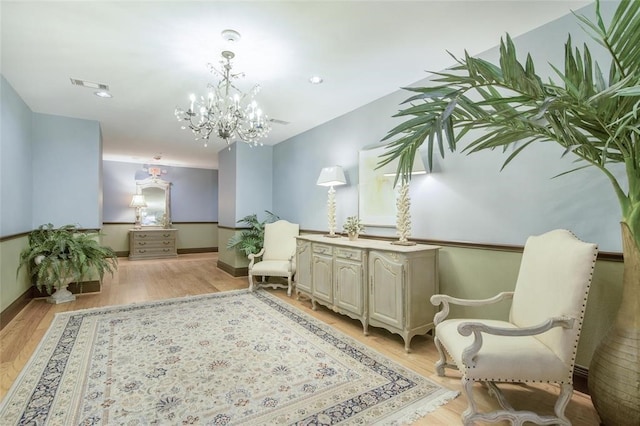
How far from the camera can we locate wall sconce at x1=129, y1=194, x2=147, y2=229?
810cm

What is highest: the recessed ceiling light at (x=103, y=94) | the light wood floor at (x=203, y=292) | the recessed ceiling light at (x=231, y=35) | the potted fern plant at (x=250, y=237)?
the recessed ceiling light at (x=103, y=94)

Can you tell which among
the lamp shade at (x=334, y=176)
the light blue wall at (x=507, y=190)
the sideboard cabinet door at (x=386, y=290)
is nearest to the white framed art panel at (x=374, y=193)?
the light blue wall at (x=507, y=190)

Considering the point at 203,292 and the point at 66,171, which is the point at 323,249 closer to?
the point at 203,292

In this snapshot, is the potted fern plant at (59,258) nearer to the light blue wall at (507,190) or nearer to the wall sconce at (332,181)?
the wall sconce at (332,181)

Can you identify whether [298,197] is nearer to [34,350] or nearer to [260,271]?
[260,271]

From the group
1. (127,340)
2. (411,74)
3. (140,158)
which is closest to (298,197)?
(411,74)

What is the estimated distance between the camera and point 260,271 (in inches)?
175

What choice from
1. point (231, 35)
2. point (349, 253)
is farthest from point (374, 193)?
point (231, 35)

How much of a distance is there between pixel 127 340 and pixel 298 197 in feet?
10.6

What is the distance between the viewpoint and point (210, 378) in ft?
7.05

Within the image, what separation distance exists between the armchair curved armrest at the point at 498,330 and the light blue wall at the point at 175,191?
346 inches

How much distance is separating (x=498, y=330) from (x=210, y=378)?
1.91 meters

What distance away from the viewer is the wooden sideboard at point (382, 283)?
2.65 m

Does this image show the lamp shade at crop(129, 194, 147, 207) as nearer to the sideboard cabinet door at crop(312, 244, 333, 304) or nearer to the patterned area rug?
the patterned area rug
